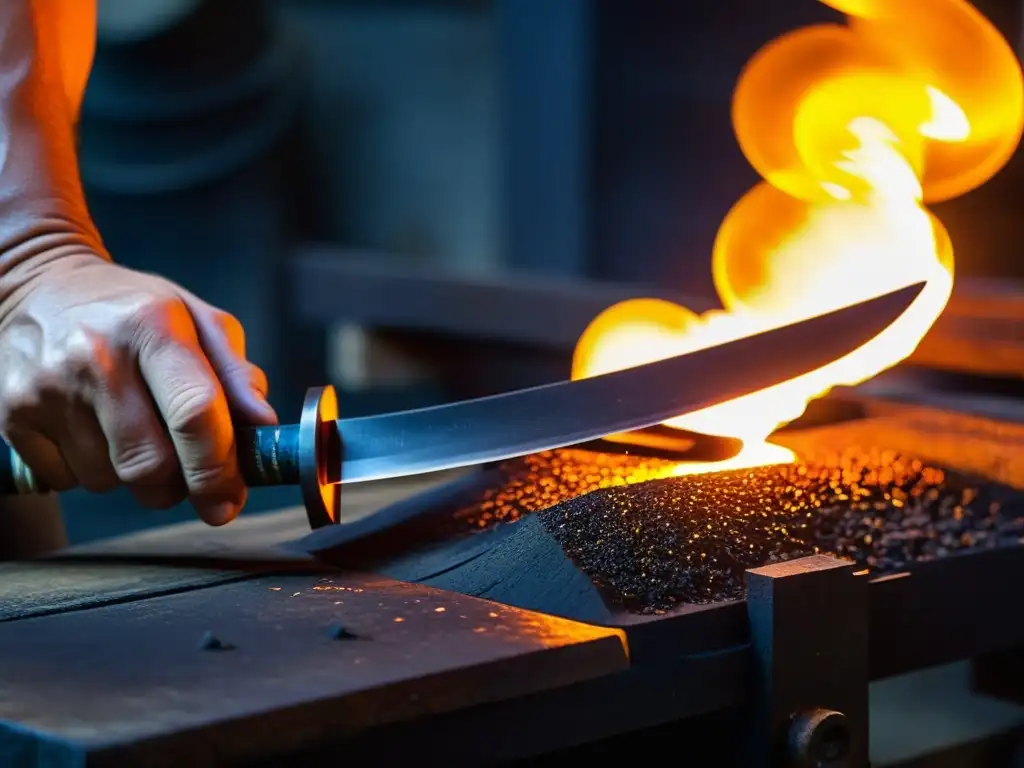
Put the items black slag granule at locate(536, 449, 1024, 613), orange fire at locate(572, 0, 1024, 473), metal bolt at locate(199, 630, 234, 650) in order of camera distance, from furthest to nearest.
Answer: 1. orange fire at locate(572, 0, 1024, 473)
2. black slag granule at locate(536, 449, 1024, 613)
3. metal bolt at locate(199, 630, 234, 650)

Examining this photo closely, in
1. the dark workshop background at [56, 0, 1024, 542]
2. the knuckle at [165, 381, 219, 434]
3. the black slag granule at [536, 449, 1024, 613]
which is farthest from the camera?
the dark workshop background at [56, 0, 1024, 542]

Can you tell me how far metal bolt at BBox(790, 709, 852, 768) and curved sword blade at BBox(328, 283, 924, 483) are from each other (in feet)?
0.94

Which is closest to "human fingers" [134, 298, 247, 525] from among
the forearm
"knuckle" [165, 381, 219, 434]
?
"knuckle" [165, 381, 219, 434]

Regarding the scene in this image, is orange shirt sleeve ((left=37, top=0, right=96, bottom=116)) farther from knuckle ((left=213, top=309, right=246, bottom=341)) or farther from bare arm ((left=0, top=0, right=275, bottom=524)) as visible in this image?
knuckle ((left=213, top=309, right=246, bottom=341))

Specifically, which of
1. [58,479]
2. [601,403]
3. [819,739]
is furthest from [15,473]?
[819,739]

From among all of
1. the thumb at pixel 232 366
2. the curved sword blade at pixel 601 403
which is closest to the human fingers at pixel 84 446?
the thumb at pixel 232 366

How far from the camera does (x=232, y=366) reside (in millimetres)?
1470

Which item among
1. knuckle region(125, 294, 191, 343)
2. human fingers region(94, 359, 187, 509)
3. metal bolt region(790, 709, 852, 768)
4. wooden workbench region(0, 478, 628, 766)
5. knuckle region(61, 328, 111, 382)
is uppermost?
knuckle region(125, 294, 191, 343)

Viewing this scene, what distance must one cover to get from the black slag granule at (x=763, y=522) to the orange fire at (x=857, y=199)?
13 centimetres

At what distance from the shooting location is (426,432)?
1.37m

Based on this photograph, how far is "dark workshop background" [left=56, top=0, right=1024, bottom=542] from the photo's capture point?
11.4ft

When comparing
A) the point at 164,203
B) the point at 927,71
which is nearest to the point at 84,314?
the point at 927,71

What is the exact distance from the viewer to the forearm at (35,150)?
1568mm

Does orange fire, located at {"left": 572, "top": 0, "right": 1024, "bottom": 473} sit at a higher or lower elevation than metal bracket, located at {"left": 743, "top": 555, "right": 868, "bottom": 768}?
higher
